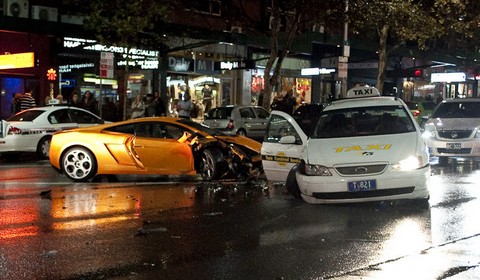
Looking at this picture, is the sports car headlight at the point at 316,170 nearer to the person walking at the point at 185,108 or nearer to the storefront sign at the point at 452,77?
the person walking at the point at 185,108

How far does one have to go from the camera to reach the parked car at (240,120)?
25125 mm

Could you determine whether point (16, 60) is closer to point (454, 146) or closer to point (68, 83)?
point (68, 83)

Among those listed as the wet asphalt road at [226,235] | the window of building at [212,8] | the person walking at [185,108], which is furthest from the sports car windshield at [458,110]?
the window of building at [212,8]

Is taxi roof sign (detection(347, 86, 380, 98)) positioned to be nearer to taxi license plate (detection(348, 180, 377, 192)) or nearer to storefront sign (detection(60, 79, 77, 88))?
taxi license plate (detection(348, 180, 377, 192))

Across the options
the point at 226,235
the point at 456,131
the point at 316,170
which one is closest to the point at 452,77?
the point at 456,131

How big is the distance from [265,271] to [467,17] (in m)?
23.2

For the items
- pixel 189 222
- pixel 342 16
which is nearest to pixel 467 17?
pixel 342 16

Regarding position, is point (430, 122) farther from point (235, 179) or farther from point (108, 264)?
point (108, 264)

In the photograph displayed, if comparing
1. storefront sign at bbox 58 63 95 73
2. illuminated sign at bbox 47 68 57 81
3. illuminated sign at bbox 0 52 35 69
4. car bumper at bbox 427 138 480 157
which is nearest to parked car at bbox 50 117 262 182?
car bumper at bbox 427 138 480 157

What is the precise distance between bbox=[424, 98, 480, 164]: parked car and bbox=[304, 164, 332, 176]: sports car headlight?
811 cm

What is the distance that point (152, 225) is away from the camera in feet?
29.2

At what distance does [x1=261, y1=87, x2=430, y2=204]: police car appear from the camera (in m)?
9.42

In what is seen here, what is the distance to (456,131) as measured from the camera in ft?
55.0

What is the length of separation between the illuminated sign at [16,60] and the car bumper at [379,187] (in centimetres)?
1687
